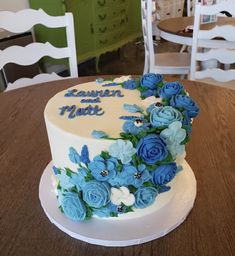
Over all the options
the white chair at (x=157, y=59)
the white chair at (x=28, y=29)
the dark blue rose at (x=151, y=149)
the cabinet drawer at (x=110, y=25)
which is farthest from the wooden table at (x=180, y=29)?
the dark blue rose at (x=151, y=149)

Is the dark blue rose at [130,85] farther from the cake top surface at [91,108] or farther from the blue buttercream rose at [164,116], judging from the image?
the blue buttercream rose at [164,116]

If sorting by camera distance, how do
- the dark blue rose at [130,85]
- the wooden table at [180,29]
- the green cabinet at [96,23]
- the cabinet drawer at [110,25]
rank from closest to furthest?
the dark blue rose at [130,85] → the wooden table at [180,29] → the green cabinet at [96,23] → the cabinet drawer at [110,25]

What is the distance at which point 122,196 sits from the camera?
59cm

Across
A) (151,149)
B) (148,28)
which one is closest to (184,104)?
(151,149)

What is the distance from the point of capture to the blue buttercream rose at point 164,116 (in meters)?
0.58

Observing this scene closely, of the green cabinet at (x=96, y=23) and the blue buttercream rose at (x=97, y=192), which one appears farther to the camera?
the green cabinet at (x=96, y=23)

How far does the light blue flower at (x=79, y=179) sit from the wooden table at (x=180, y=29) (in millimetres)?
1791

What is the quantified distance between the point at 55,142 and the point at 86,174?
0.10 m

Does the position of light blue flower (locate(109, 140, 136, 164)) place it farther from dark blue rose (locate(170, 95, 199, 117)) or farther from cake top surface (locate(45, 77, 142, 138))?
dark blue rose (locate(170, 95, 199, 117))

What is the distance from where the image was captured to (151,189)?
59cm

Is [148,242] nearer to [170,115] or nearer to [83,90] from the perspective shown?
[170,115]

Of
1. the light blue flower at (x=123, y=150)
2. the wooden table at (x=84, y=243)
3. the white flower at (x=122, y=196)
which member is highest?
the light blue flower at (x=123, y=150)

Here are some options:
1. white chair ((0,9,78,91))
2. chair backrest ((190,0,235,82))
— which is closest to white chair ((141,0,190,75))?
chair backrest ((190,0,235,82))

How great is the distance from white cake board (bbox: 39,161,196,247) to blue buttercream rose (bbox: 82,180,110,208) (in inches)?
2.9
